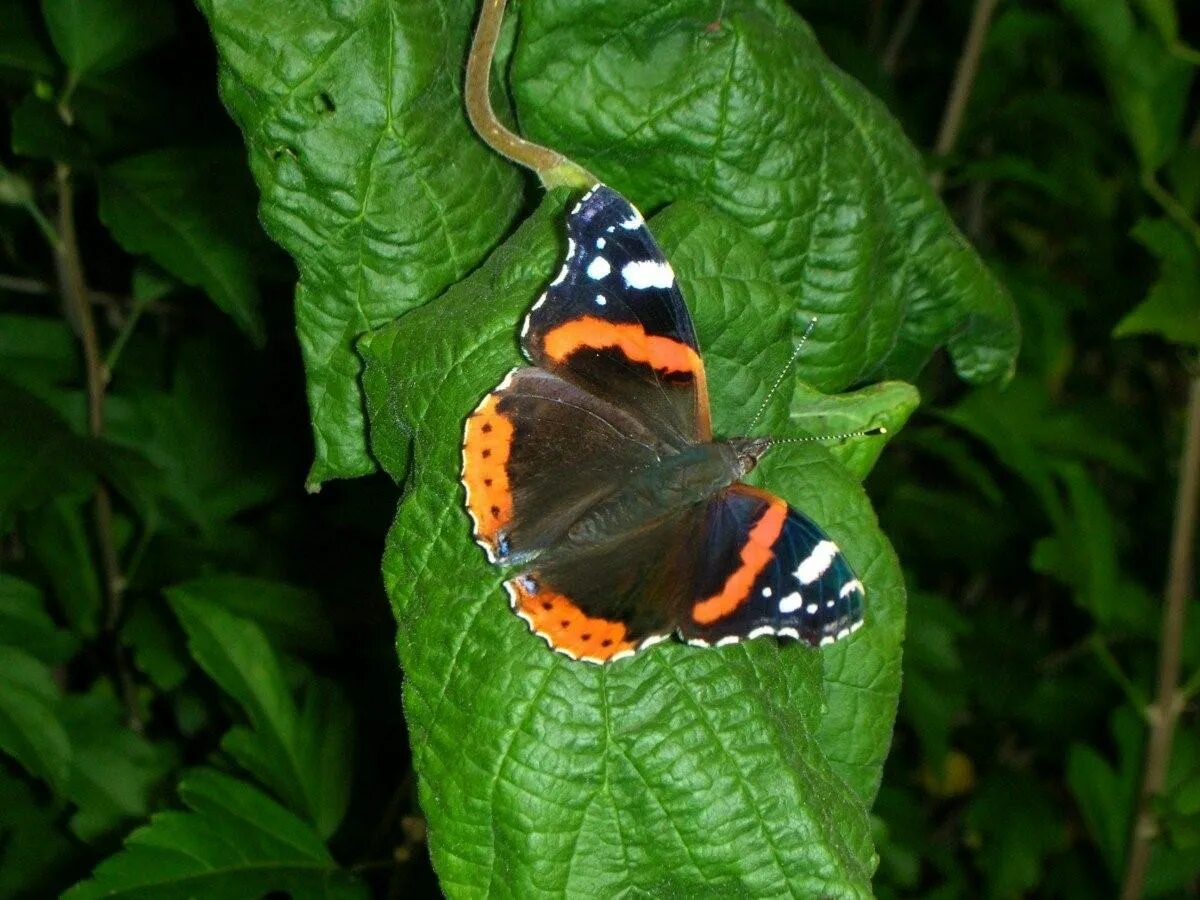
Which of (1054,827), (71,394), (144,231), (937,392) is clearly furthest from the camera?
(937,392)

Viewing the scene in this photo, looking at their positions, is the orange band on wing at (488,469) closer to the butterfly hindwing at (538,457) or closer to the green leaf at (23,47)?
the butterfly hindwing at (538,457)

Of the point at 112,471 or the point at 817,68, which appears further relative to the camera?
the point at 112,471

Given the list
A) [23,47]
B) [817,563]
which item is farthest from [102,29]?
[817,563]

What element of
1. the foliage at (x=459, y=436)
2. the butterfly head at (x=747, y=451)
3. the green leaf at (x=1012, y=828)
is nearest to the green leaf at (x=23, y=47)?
the foliage at (x=459, y=436)

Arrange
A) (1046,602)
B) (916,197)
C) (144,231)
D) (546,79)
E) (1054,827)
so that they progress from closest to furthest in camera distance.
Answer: (546,79)
(916,197)
(144,231)
(1054,827)
(1046,602)

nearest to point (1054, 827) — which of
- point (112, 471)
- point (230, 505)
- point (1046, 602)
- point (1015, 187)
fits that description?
point (1046, 602)

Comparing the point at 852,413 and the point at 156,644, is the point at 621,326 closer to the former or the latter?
the point at 852,413

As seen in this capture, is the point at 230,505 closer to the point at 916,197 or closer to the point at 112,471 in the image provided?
the point at 112,471
